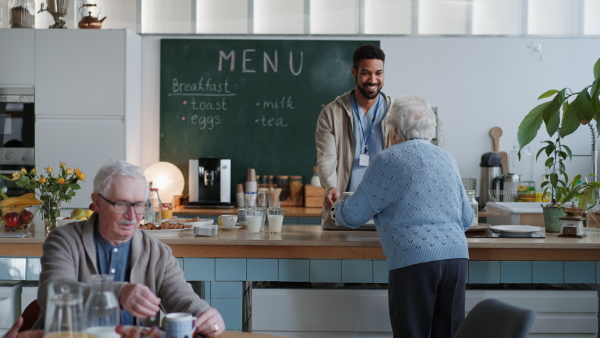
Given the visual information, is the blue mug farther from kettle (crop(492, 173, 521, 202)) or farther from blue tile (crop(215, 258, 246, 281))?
kettle (crop(492, 173, 521, 202))

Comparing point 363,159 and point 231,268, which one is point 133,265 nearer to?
point 231,268

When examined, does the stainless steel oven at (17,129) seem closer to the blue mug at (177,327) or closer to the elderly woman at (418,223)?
the elderly woman at (418,223)

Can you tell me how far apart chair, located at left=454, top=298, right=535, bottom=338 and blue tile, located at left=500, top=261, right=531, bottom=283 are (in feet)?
3.72

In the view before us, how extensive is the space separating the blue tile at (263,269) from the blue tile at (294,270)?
24mm

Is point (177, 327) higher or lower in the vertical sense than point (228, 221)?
lower

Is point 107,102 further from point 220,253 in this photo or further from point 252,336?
point 252,336

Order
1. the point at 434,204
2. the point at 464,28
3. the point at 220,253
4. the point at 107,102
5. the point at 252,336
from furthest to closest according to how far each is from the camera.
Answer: the point at 464,28, the point at 107,102, the point at 220,253, the point at 434,204, the point at 252,336

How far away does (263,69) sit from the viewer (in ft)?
18.4

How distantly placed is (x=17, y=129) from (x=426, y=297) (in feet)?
11.8

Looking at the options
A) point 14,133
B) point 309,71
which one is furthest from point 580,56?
point 14,133

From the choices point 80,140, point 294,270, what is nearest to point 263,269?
point 294,270

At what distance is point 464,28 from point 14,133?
331cm

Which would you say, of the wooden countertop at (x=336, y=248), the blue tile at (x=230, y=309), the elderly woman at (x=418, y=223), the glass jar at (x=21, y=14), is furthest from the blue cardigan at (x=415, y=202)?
the glass jar at (x=21, y=14)

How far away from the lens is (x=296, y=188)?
557 cm
